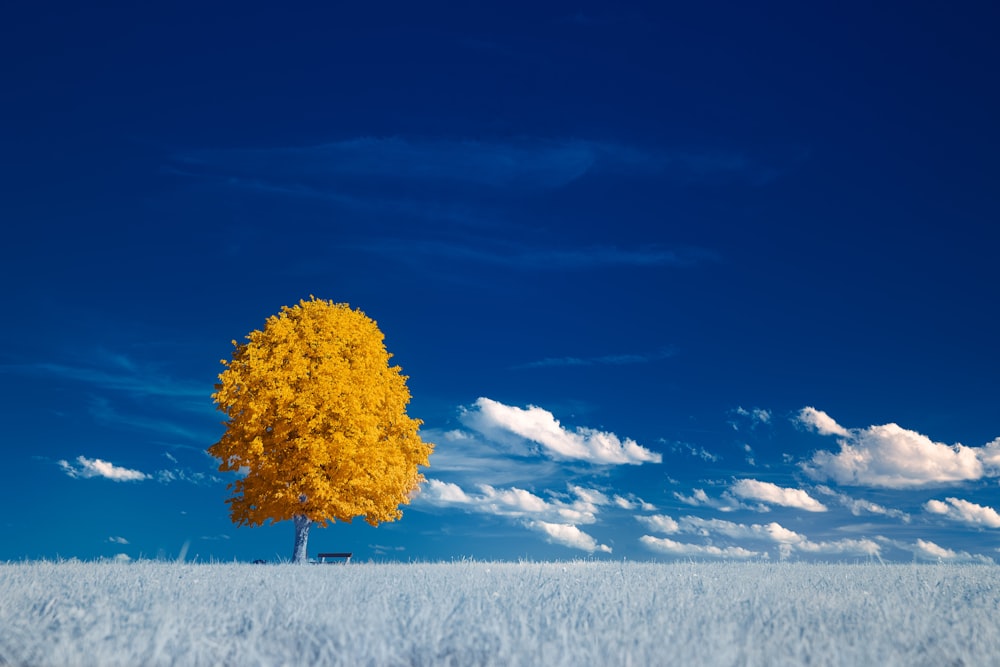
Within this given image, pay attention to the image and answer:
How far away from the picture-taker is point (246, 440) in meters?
27.9

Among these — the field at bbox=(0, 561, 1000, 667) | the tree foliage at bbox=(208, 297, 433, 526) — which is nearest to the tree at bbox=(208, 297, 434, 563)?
the tree foliage at bbox=(208, 297, 433, 526)

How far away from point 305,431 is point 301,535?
4305 millimetres

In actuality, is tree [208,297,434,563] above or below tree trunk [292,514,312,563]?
above

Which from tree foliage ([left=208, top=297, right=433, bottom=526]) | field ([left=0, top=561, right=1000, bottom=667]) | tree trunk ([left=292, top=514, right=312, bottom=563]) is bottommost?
field ([left=0, top=561, right=1000, bottom=667])

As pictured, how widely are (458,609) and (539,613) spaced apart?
0.92 m

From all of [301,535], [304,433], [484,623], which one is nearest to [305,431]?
[304,433]

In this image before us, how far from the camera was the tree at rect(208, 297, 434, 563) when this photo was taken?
27578 millimetres

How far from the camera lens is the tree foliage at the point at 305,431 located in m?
27.6

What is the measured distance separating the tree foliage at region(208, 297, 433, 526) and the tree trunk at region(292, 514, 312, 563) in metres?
0.23

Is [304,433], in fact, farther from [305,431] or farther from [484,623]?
[484,623]

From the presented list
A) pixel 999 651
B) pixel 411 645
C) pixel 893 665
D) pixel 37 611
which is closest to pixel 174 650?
pixel 411 645

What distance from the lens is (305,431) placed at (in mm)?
27641

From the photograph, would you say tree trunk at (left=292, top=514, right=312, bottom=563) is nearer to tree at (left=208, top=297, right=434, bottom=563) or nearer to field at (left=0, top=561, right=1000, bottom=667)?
tree at (left=208, top=297, right=434, bottom=563)

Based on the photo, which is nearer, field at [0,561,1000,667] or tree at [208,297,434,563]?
field at [0,561,1000,667]
